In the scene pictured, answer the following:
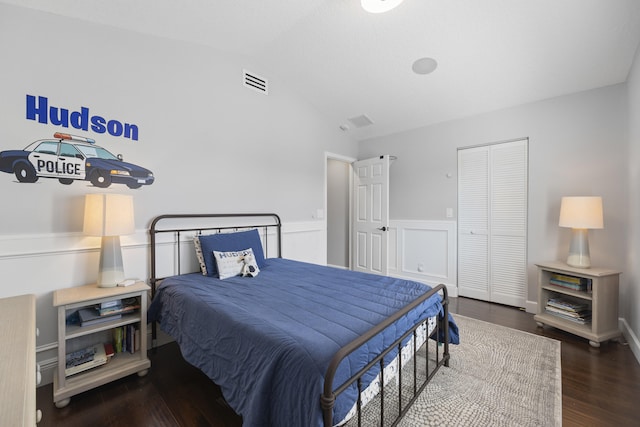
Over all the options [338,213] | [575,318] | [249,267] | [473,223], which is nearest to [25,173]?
[249,267]

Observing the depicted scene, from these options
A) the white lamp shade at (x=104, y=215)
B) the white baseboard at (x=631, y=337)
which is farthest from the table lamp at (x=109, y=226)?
the white baseboard at (x=631, y=337)

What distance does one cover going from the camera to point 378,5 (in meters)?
2.28

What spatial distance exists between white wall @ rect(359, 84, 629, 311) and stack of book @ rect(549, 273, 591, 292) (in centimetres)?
33

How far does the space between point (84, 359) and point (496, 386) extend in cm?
294

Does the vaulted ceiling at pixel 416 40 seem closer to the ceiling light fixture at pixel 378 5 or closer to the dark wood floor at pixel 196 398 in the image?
the ceiling light fixture at pixel 378 5

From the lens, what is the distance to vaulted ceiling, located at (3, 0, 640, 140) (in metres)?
2.24

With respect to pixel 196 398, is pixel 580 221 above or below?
above

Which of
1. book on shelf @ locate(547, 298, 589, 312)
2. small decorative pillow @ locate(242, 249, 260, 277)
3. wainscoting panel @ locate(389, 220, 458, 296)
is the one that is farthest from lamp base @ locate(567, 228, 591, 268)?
small decorative pillow @ locate(242, 249, 260, 277)

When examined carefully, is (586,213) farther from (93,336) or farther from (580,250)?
(93,336)

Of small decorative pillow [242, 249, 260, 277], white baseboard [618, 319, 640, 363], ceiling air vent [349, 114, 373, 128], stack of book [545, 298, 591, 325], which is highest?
ceiling air vent [349, 114, 373, 128]

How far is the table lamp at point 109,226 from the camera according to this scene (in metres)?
1.99

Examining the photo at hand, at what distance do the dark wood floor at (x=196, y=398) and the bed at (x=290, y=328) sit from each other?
314mm

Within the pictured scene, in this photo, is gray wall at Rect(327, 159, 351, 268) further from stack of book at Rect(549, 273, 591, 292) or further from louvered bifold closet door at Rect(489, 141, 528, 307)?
stack of book at Rect(549, 273, 591, 292)

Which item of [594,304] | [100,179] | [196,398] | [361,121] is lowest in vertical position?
[196,398]
